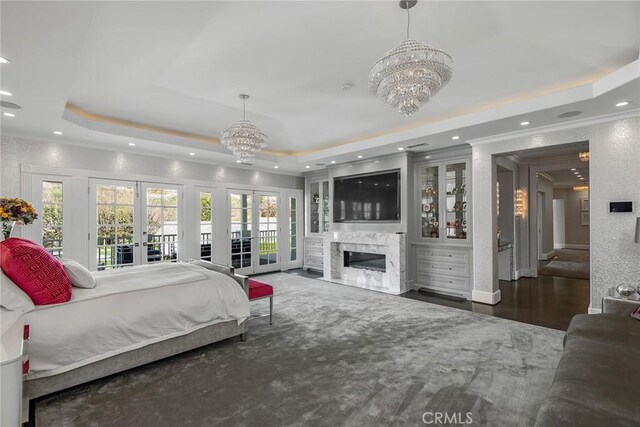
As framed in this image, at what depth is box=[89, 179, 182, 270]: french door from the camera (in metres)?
5.12

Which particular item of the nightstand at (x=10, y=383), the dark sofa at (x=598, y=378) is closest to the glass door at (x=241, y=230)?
the nightstand at (x=10, y=383)

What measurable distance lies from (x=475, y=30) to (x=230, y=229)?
5.72 meters

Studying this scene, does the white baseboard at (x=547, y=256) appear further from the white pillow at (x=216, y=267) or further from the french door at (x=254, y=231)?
the white pillow at (x=216, y=267)

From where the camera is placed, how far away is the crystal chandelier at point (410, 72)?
2.23 metres

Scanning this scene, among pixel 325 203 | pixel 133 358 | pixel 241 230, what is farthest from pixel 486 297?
pixel 241 230

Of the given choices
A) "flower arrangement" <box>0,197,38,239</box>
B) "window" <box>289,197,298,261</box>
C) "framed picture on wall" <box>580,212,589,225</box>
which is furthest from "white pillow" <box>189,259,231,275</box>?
"framed picture on wall" <box>580,212,589,225</box>

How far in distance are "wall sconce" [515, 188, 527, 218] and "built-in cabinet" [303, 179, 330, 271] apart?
13.4ft

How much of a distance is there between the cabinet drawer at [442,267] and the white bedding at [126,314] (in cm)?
362

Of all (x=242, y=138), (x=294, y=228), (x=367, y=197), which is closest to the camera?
(x=242, y=138)

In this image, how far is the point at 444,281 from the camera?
5492 mm

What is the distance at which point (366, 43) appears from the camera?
279 centimetres

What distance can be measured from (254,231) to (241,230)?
334 millimetres

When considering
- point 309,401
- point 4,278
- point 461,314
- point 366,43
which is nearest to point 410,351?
point 309,401

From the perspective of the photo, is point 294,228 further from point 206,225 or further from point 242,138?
point 242,138
